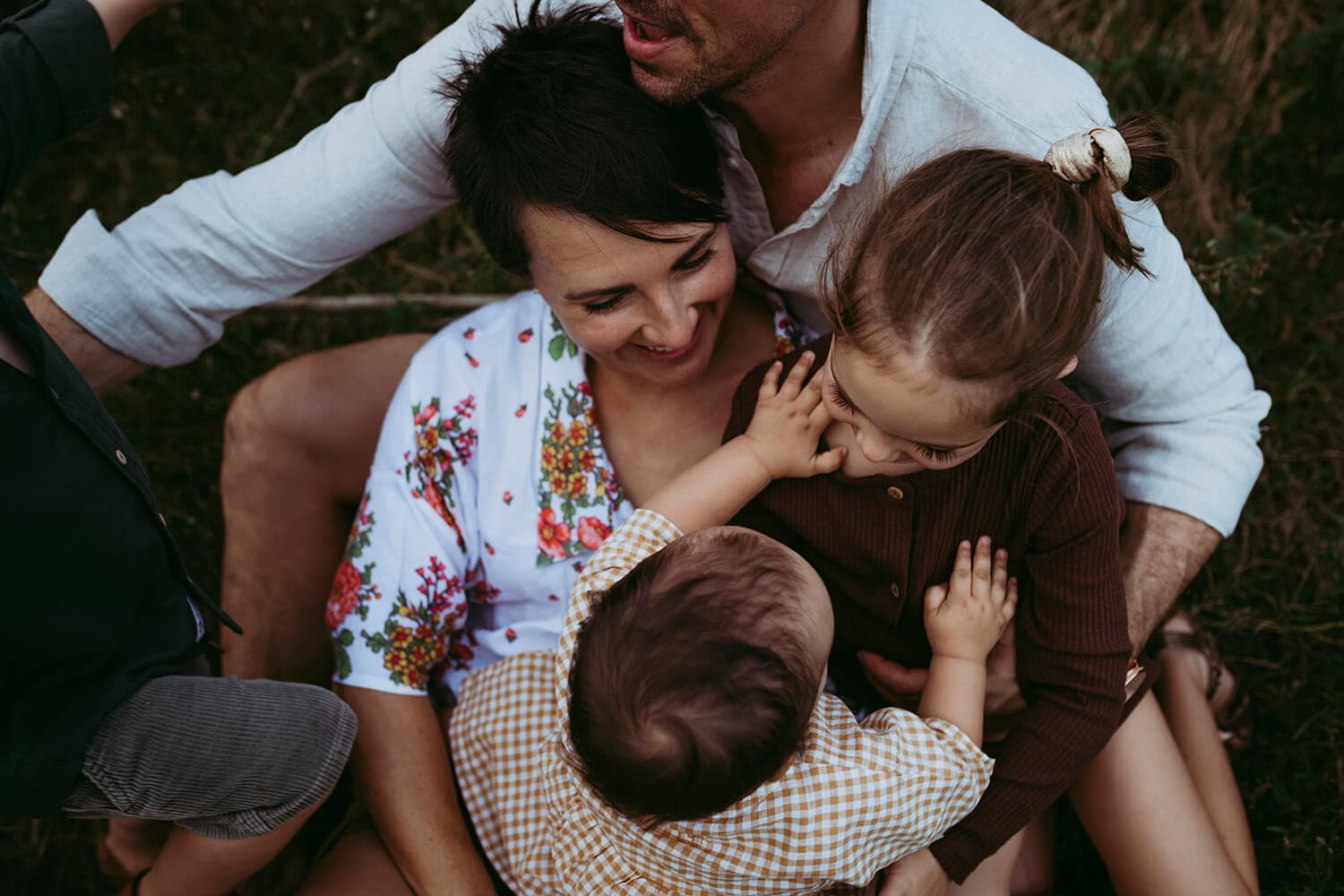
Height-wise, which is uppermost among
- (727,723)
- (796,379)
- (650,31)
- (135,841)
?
(650,31)

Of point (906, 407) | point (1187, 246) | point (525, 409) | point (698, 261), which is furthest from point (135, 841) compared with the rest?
point (1187, 246)

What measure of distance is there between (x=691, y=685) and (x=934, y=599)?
0.65m

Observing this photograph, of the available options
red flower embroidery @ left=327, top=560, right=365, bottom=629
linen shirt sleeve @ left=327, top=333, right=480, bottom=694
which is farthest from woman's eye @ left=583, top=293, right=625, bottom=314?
red flower embroidery @ left=327, top=560, right=365, bottom=629

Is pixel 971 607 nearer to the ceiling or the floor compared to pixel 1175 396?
nearer to the floor

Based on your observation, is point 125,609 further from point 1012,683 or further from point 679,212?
point 1012,683

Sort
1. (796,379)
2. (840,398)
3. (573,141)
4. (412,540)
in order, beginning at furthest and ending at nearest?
(412,540), (796,379), (573,141), (840,398)

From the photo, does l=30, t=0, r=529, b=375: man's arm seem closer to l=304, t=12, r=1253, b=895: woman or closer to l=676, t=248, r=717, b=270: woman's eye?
l=304, t=12, r=1253, b=895: woman

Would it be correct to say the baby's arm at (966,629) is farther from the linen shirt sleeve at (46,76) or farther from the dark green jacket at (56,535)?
the linen shirt sleeve at (46,76)

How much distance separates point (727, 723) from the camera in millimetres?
1538

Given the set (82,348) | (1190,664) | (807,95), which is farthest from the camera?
(1190,664)

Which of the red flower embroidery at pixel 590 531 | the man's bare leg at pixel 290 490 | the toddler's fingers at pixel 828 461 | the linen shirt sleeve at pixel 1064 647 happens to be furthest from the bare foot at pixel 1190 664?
the man's bare leg at pixel 290 490

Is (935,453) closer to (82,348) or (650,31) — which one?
(650,31)

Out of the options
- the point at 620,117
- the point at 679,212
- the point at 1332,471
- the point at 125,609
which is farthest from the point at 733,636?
the point at 1332,471

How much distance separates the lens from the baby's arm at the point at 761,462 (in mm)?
1976
